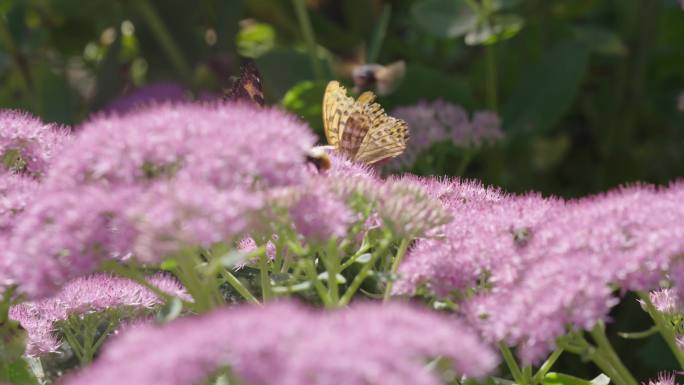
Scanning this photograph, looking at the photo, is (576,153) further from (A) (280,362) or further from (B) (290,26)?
(A) (280,362)

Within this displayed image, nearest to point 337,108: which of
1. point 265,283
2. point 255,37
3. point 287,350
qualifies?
point 265,283

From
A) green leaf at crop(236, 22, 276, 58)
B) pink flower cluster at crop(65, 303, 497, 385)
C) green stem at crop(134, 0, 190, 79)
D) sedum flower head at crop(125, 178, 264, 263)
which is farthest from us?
green leaf at crop(236, 22, 276, 58)

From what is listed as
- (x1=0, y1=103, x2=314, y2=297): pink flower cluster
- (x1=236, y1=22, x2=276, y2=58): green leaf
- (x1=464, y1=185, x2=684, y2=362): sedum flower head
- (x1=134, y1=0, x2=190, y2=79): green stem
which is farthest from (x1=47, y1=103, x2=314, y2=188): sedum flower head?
(x1=236, y1=22, x2=276, y2=58): green leaf

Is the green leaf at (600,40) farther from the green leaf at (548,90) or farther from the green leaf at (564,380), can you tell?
the green leaf at (564,380)

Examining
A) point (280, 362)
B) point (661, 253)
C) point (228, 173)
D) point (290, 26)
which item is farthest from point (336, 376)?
point (290, 26)

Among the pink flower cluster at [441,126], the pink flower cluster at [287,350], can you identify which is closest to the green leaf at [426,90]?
the pink flower cluster at [441,126]

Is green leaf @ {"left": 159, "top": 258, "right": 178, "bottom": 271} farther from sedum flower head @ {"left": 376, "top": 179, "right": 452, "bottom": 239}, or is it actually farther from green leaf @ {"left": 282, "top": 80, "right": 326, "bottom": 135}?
green leaf @ {"left": 282, "top": 80, "right": 326, "bottom": 135}
